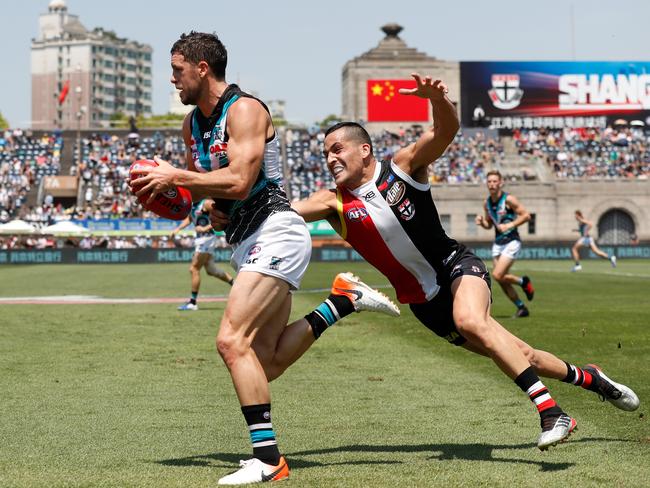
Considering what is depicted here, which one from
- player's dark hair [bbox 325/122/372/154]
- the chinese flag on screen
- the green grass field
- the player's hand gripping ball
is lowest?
the green grass field

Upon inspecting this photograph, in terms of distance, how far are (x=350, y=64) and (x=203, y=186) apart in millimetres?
84948

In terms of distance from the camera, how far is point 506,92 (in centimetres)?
8375

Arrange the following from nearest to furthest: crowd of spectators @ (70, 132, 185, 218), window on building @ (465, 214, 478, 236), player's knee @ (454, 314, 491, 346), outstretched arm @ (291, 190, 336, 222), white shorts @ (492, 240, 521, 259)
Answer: player's knee @ (454, 314, 491, 346), outstretched arm @ (291, 190, 336, 222), white shorts @ (492, 240, 521, 259), crowd of spectators @ (70, 132, 185, 218), window on building @ (465, 214, 478, 236)

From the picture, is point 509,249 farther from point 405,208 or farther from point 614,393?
point 405,208

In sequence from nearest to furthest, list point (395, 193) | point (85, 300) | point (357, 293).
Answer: point (395, 193) → point (357, 293) → point (85, 300)

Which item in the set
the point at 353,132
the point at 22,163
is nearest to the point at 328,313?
the point at 353,132

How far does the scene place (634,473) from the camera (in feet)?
20.4

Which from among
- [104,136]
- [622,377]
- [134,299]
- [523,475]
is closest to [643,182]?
[104,136]

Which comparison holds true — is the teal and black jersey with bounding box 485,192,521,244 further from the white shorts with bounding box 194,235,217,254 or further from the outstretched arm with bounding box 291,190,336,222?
the outstretched arm with bounding box 291,190,336,222

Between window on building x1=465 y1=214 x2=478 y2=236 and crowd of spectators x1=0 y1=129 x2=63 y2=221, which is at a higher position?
crowd of spectators x1=0 y1=129 x2=63 y2=221

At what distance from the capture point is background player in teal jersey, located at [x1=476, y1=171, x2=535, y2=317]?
18.8m

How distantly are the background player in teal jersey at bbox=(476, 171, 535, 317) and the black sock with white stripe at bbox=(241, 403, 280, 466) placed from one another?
12.5 meters

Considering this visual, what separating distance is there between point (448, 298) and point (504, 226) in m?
12.0

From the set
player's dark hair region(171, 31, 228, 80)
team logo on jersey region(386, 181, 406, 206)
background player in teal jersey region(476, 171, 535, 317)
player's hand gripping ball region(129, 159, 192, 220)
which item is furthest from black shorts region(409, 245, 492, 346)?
background player in teal jersey region(476, 171, 535, 317)
